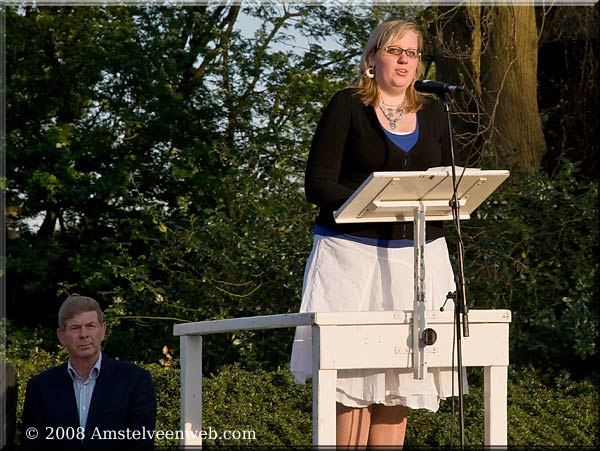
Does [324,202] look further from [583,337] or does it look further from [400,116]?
[583,337]

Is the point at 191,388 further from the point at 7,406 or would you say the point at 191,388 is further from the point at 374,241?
the point at 7,406

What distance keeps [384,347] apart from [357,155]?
2.85 ft

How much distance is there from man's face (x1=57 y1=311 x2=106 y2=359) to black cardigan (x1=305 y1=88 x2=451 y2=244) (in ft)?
3.75

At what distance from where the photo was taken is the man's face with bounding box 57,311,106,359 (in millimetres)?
4363

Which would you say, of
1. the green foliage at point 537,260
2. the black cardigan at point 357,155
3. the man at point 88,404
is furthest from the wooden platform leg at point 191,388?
the green foliage at point 537,260

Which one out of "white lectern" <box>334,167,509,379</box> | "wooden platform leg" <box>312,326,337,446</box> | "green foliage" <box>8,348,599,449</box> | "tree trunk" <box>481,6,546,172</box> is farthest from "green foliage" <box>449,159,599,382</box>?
"wooden platform leg" <box>312,326,337,446</box>

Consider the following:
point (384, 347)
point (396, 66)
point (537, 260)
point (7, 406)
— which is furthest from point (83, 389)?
point (537, 260)

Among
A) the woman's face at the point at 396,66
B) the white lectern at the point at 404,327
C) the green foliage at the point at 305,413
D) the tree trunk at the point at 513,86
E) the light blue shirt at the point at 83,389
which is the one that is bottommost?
the green foliage at the point at 305,413

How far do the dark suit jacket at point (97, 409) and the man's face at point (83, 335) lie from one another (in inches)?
3.3

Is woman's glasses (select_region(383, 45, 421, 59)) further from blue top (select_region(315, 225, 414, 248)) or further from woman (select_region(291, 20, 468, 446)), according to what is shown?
blue top (select_region(315, 225, 414, 248))

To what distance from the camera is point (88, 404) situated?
429cm

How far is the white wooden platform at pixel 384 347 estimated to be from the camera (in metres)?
3.33

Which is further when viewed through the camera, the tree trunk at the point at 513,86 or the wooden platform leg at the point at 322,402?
the tree trunk at the point at 513,86

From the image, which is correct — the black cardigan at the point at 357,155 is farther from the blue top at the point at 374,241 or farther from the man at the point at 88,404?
the man at the point at 88,404
